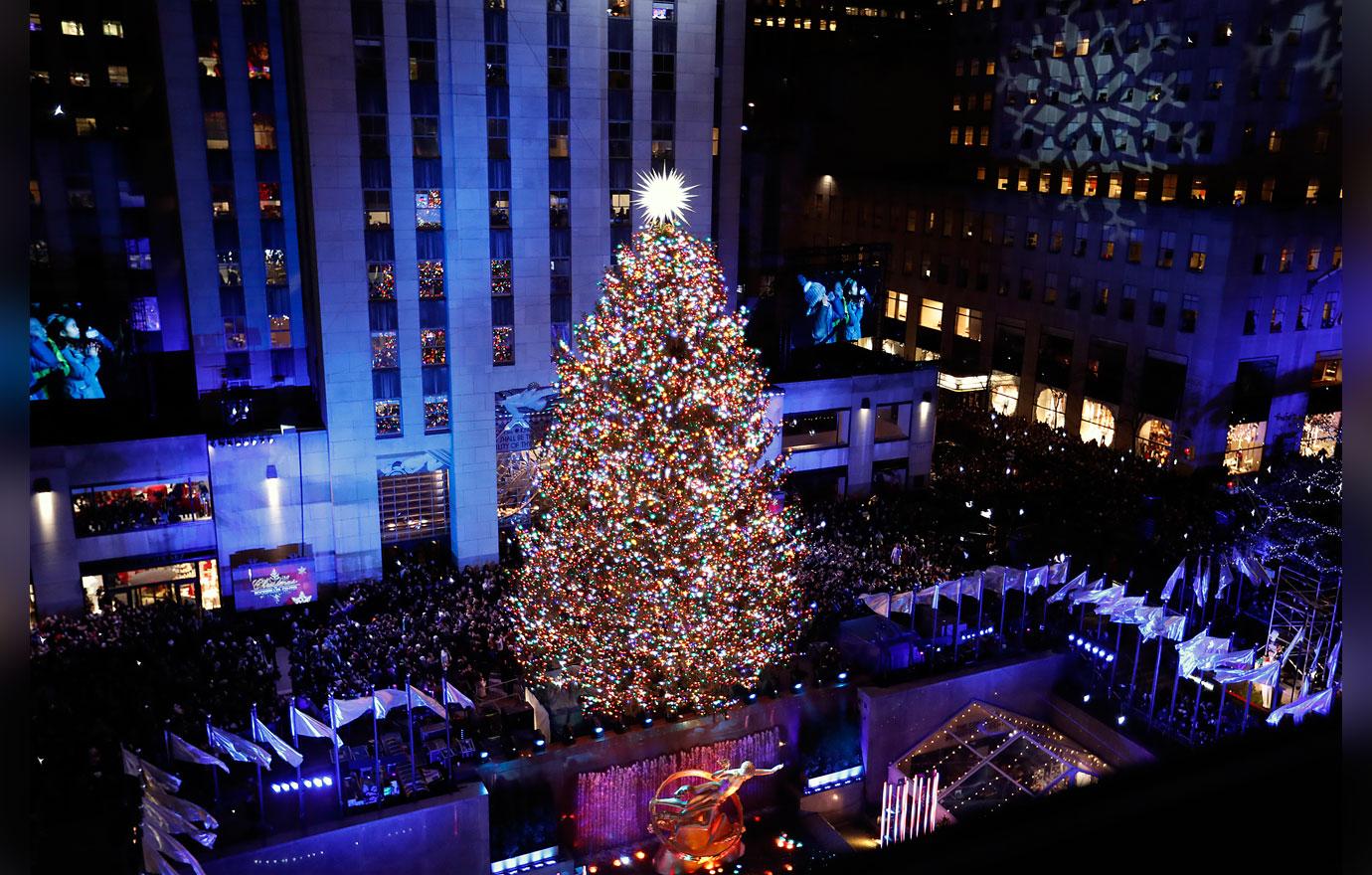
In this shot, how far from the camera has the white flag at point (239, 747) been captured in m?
15.0

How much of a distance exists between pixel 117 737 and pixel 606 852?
892 cm

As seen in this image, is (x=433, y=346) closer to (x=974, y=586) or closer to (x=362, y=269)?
(x=362, y=269)

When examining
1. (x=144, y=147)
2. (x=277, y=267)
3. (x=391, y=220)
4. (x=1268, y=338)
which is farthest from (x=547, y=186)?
(x=1268, y=338)

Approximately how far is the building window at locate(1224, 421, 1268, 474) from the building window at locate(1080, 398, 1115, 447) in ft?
14.9

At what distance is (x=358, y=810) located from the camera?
15.6 m

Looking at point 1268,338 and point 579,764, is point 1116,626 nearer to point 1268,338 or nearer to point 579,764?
point 579,764

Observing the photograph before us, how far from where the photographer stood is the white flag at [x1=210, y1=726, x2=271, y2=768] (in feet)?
49.3

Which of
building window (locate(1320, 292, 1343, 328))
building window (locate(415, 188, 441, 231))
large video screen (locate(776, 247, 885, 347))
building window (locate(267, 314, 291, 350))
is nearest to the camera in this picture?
building window (locate(415, 188, 441, 231))

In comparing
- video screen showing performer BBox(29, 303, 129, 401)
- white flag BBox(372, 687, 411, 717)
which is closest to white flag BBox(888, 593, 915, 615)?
white flag BBox(372, 687, 411, 717)

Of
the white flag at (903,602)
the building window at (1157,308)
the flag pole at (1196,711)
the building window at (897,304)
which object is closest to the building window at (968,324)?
the building window at (897,304)

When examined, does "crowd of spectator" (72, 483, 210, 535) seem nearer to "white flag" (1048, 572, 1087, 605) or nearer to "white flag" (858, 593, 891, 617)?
"white flag" (858, 593, 891, 617)

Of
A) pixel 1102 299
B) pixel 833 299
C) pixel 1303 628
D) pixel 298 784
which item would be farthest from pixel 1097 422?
pixel 298 784

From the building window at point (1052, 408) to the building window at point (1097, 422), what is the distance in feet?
3.55

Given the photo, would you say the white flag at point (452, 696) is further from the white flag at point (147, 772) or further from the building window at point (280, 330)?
the building window at point (280, 330)
